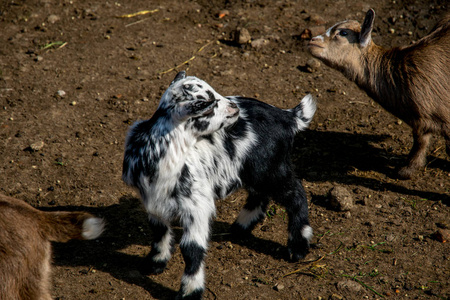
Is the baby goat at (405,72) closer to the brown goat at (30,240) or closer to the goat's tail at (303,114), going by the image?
the goat's tail at (303,114)

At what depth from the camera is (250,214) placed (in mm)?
4594

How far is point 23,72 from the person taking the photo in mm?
6547

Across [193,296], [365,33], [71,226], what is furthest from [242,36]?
[71,226]

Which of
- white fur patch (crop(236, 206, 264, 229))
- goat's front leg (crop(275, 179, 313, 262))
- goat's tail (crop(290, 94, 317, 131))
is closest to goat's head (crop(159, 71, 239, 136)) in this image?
goat's tail (crop(290, 94, 317, 131))

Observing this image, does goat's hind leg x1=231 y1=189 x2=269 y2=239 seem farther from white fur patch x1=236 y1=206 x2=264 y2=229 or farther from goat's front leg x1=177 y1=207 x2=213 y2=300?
goat's front leg x1=177 y1=207 x2=213 y2=300

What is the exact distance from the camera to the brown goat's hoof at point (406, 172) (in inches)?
206

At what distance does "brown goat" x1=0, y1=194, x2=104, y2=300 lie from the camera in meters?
3.22

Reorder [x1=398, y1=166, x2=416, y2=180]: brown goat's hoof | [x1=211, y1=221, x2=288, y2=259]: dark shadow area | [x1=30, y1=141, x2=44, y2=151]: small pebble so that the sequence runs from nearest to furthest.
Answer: [x1=211, y1=221, x2=288, y2=259]: dark shadow area → [x1=398, y1=166, x2=416, y2=180]: brown goat's hoof → [x1=30, y1=141, x2=44, y2=151]: small pebble

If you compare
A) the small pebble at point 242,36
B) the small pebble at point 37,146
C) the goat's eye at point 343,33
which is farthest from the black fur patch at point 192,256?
the small pebble at point 242,36

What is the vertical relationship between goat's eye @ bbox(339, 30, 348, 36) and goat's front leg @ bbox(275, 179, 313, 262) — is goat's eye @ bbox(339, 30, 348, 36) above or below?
above

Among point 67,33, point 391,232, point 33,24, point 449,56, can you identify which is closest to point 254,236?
point 391,232

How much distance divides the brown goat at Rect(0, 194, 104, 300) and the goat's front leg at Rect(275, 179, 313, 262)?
4.98ft

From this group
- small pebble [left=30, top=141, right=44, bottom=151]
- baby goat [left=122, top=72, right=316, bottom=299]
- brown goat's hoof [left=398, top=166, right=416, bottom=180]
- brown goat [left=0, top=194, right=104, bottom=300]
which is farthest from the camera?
small pebble [left=30, top=141, right=44, bottom=151]

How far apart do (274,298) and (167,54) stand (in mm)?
3893
